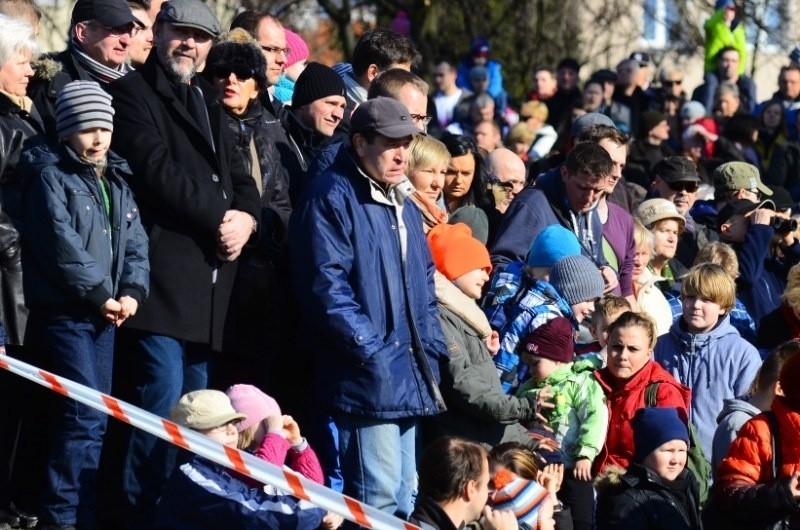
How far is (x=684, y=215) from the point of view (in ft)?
36.1

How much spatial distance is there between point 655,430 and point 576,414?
584mm

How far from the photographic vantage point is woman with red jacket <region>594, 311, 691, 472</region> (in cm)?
760

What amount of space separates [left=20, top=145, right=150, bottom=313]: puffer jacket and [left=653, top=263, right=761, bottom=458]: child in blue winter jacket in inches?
130

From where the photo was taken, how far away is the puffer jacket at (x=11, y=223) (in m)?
6.91

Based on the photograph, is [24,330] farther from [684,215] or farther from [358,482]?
[684,215]

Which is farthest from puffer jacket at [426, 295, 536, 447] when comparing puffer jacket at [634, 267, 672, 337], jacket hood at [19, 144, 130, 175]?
puffer jacket at [634, 267, 672, 337]

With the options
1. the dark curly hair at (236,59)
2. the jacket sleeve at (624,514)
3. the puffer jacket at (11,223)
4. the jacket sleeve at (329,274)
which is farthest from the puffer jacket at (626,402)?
the puffer jacket at (11,223)

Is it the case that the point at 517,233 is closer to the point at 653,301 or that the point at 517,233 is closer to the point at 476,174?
the point at 476,174

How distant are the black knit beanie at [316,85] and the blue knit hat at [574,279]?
1549mm

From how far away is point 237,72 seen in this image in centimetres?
783

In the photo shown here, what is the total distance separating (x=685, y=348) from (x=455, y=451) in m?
2.98

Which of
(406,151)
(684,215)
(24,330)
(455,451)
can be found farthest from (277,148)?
(684,215)

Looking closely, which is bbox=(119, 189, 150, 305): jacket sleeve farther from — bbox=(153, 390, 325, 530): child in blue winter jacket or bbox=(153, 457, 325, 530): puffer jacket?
bbox=(153, 457, 325, 530): puffer jacket

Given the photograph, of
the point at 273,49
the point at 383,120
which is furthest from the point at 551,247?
the point at 273,49
